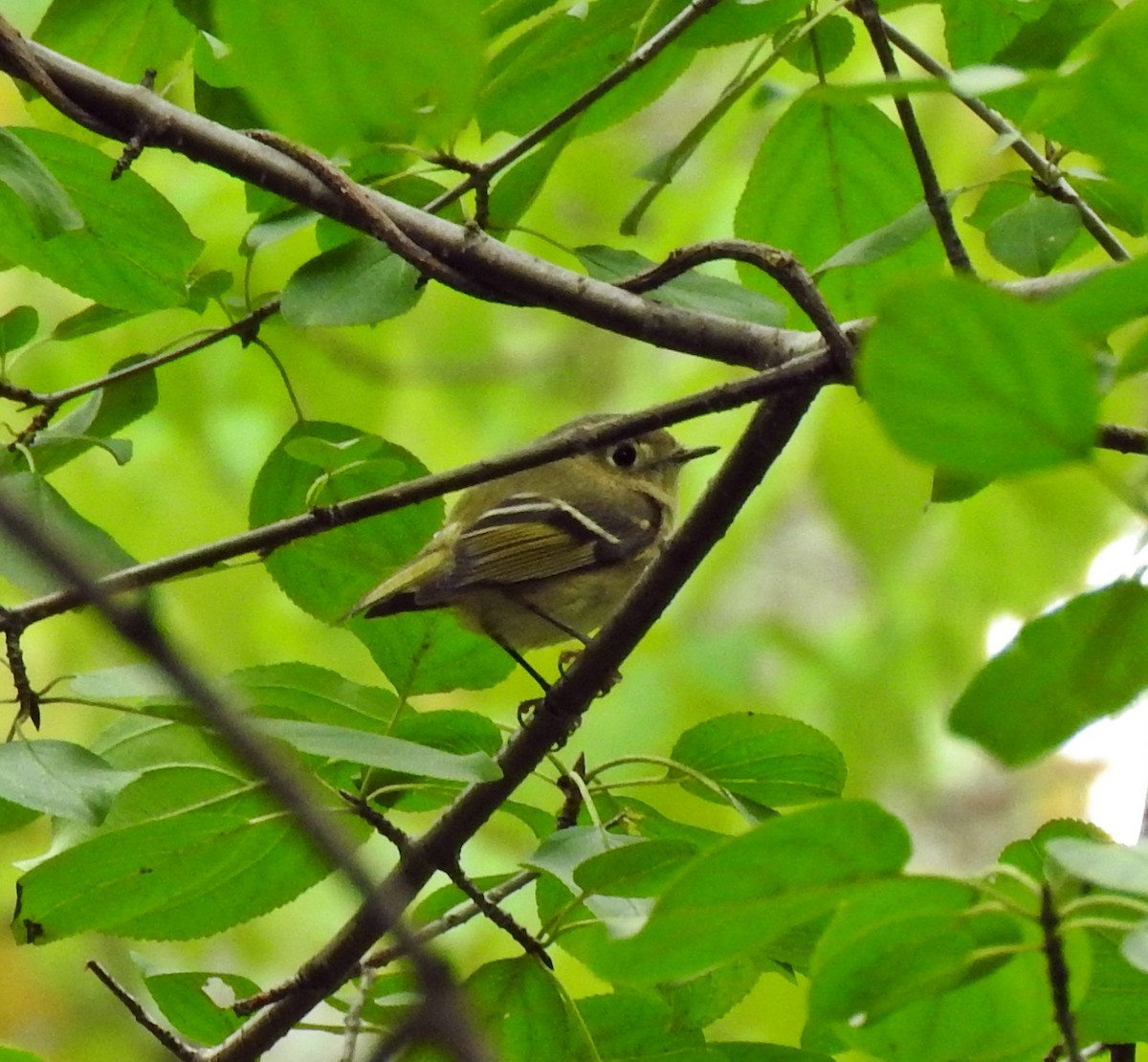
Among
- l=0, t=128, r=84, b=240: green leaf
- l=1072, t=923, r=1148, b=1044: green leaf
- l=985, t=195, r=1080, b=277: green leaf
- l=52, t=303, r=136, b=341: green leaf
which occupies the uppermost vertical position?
l=52, t=303, r=136, b=341: green leaf

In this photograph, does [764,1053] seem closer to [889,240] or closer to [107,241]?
[889,240]

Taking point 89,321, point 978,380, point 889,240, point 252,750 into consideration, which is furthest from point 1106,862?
point 89,321

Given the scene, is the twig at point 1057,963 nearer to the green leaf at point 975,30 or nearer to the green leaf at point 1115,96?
the green leaf at point 1115,96

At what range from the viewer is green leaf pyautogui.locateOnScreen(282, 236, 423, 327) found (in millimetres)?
1186

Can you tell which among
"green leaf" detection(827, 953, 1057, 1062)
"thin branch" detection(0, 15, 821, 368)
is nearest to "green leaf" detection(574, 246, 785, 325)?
"thin branch" detection(0, 15, 821, 368)

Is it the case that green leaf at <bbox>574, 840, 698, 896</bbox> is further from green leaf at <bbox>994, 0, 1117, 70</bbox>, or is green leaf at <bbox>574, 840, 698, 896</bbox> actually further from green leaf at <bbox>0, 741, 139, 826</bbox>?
green leaf at <bbox>994, 0, 1117, 70</bbox>

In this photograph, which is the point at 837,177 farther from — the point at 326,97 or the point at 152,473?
the point at 152,473

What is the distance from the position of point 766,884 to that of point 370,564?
0.87m

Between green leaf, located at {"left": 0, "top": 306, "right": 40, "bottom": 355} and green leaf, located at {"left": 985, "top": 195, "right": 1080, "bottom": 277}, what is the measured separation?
2.72 feet

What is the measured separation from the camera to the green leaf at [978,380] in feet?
1.69

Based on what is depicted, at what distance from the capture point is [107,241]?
1255 mm

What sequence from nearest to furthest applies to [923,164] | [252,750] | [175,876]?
1. [252,750]
2. [175,876]
3. [923,164]

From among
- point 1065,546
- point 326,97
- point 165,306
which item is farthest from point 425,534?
point 1065,546

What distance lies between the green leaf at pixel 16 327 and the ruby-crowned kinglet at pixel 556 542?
0.56m
